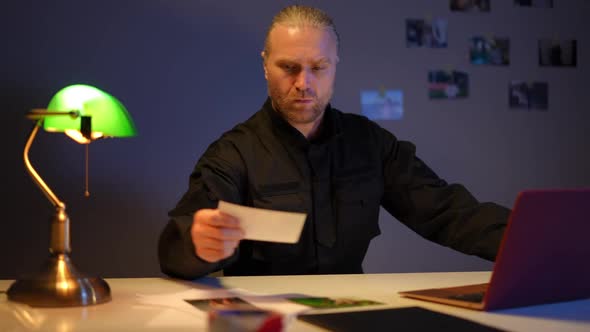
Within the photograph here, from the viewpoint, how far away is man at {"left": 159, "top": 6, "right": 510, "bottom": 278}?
184 cm

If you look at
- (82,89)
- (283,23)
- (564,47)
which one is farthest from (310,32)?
(564,47)

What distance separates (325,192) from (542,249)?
2.84ft

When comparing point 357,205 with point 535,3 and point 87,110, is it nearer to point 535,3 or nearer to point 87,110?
point 87,110

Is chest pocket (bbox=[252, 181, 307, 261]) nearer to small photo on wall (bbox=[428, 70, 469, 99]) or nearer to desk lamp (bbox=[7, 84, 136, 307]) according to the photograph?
desk lamp (bbox=[7, 84, 136, 307])

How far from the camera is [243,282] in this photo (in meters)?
1.44

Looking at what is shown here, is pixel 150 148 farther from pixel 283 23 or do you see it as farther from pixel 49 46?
pixel 283 23

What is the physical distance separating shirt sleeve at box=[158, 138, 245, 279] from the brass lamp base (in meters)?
0.26

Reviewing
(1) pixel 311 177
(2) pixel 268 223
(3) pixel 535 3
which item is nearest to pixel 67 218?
(2) pixel 268 223

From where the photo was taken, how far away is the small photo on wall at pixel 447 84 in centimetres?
277

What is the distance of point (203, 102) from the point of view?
2.55 metres

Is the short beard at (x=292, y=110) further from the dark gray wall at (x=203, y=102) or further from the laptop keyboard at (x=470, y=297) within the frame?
the laptop keyboard at (x=470, y=297)

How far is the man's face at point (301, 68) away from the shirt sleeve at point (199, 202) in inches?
8.4

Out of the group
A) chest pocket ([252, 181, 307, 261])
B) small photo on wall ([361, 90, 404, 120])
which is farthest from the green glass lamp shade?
small photo on wall ([361, 90, 404, 120])

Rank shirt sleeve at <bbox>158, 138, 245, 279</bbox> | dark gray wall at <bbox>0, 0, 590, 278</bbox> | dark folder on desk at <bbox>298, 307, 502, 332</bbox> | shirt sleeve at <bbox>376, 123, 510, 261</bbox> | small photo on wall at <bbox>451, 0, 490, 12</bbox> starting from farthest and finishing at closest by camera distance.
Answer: small photo on wall at <bbox>451, 0, 490, 12</bbox>, dark gray wall at <bbox>0, 0, 590, 278</bbox>, shirt sleeve at <bbox>376, 123, 510, 261</bbox>, shirt sleeve at <bbox>158, 138, 245, 279</bbox>, dark folder on desk at <bbox>298, 307, 502, 332</bbox>
